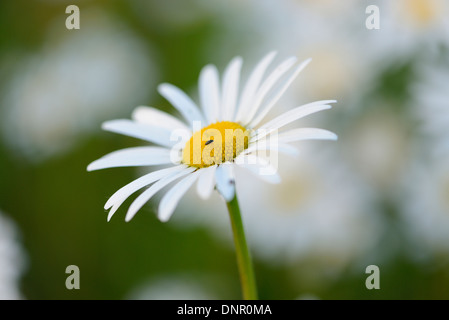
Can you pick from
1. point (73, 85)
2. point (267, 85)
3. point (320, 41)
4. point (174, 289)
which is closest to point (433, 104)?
point (320, 41)

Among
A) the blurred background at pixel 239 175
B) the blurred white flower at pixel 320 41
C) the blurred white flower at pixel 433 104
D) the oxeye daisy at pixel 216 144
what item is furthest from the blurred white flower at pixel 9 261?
the blurred white flower at pixel 433 104

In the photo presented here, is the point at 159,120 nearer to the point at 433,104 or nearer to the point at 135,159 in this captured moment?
the point at 135,159

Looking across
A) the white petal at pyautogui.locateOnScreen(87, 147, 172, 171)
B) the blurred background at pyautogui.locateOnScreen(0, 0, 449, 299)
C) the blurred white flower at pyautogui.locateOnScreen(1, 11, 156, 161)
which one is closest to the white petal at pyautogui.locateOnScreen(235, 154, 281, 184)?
the white petal at pyautogui.locateOnScreen(87, 147, 172, 171)

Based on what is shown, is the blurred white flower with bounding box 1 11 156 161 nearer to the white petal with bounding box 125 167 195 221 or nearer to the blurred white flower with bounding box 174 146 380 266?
the blurred white flower with bounding box 174 146 380 266

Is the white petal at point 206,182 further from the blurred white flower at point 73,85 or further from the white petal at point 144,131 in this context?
the blurred white flower at point 73,85

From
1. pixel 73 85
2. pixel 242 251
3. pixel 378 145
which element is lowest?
pixel 242 251
